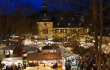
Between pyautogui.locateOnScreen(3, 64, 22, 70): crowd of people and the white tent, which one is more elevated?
the white tent

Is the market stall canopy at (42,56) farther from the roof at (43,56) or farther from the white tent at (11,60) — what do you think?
the white tent at (11,60)

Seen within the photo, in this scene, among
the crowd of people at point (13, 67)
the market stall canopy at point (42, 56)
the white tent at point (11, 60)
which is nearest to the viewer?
the market stall canopy at point (42, 56)

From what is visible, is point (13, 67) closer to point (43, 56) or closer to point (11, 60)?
point (11, 60)

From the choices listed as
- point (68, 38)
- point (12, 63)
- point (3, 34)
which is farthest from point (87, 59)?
point (3, 34)

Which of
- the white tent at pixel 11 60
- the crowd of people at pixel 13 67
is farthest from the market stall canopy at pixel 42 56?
the crowd of people at pixel 13 67

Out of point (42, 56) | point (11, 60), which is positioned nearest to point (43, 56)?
point (42, 56)

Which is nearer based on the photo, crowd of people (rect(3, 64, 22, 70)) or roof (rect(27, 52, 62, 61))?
roof (rect(27, 52, 62, 61))

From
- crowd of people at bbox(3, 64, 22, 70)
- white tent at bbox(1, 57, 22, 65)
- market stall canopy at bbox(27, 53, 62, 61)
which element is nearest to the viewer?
market stall canopy at bbox(27, 53, 62, 61)

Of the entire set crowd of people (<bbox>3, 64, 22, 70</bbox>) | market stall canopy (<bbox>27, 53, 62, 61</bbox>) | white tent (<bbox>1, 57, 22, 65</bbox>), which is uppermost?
market stall canopy (<bbox>27, 53, 62, 61</bbox>)

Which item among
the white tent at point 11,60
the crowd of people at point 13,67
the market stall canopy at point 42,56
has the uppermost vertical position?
the market stall canopy at point 42,56

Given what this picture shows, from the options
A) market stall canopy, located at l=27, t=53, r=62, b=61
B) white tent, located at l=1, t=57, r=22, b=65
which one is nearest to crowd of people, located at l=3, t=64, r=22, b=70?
white tent, located at l=1, t=57, r=22, b=65

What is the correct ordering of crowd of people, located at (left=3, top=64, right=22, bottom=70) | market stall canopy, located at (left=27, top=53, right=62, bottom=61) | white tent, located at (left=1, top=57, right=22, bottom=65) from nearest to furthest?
market stall canopy, located at (left=27, top=53, right=62, bottom=61), white tent, located at (left=1, top=57, right=22, bottom=65), crowd of people, located at (left=3, top=64, right=22, bottom=70)

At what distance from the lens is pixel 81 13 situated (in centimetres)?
1039

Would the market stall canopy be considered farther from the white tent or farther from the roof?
the white tent
